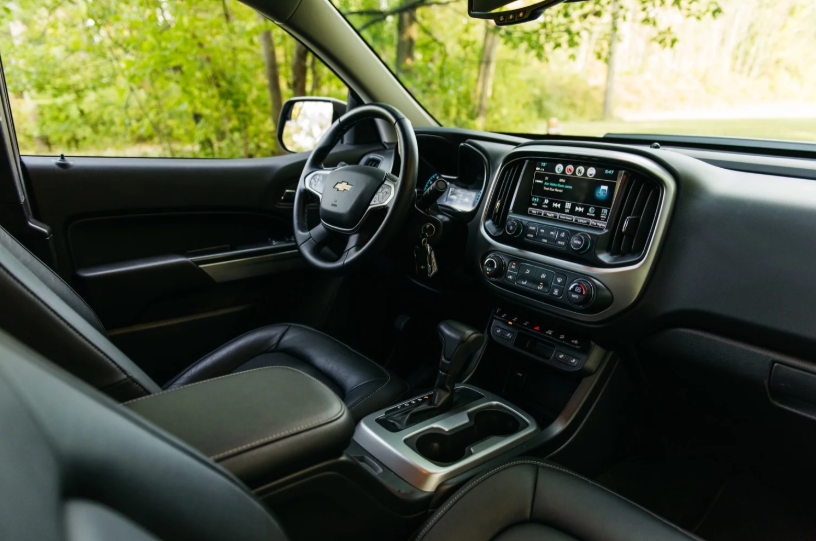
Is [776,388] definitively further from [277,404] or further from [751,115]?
[277,404]

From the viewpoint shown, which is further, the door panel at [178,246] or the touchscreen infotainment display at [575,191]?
the door panel at [178,246]

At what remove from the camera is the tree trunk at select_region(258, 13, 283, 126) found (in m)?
3.48

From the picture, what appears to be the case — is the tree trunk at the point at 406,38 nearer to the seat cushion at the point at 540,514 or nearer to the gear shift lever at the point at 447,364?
the gear shift lever at the point at 447,364

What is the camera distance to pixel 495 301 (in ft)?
6.34

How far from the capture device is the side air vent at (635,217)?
4.92 feet

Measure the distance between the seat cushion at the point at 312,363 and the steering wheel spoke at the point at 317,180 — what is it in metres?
0.49

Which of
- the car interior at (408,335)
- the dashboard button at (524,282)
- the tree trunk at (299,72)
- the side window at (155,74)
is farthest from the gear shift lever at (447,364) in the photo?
the tree trunk at (299,72)

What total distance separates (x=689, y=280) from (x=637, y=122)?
0.85m

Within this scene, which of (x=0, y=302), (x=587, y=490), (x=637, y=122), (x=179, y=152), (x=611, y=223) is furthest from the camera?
(x=179, y=152)

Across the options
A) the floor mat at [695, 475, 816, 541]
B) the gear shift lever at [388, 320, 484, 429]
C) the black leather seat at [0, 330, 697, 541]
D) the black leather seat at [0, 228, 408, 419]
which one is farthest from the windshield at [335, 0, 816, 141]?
the black leather seat at [0, 330, 697, 541]

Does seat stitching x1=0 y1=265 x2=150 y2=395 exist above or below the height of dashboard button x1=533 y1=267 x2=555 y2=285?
above

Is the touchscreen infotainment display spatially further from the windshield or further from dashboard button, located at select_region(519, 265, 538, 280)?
the windshield

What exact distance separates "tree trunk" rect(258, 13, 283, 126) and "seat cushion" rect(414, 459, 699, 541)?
2.75 m

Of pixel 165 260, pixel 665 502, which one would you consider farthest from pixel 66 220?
pixel 665 502
